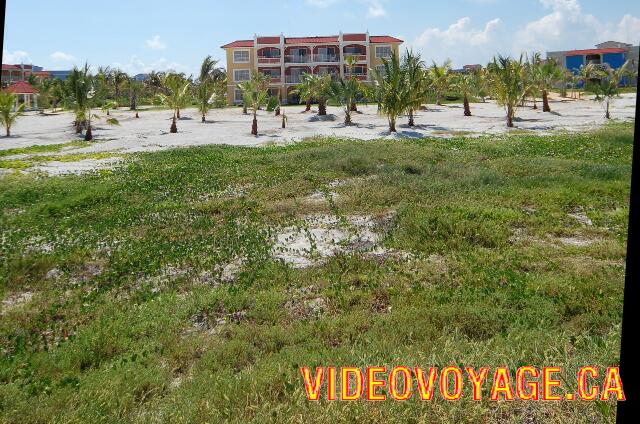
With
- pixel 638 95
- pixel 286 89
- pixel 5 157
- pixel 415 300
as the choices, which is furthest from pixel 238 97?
pixel 638 95

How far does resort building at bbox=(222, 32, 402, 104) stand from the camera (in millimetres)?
72625

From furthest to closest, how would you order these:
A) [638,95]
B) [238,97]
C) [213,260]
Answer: [238,97] < [213,260] < [638,95]

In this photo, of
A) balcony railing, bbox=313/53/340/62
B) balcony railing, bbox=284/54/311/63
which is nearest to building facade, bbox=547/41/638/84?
balcony railing, bbox=313/53/340/62

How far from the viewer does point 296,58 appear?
73.5 m

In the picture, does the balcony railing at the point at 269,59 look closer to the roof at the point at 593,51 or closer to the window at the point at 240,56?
the window at the point at 240,56

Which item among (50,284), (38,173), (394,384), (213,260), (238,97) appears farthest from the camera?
(238,97)

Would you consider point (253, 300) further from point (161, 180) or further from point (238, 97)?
point (238, 97)

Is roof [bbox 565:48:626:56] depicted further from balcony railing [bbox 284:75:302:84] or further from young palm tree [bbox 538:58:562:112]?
balcony railing [bbox 284:75:302:84]

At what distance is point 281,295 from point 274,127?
36.3 meters

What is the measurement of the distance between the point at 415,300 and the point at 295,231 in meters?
5.04

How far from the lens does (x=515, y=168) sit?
19.8m

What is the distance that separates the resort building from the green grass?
186 ft

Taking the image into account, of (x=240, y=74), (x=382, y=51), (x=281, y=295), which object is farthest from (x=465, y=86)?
(x=281, y=295)

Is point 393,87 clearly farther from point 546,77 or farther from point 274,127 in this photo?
point 546,77
